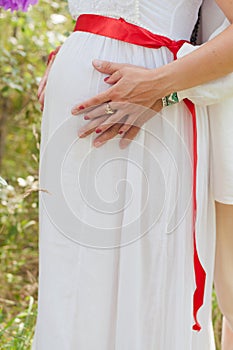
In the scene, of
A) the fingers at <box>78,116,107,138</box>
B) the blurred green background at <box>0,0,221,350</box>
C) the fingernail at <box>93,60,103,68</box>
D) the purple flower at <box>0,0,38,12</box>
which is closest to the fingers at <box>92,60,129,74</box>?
the fingernail at <box>93,60,103,68</box>

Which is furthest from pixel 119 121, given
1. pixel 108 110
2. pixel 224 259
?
pixel 224 259

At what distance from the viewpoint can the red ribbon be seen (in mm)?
1817

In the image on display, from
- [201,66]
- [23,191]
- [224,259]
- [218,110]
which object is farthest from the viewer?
[23,191]

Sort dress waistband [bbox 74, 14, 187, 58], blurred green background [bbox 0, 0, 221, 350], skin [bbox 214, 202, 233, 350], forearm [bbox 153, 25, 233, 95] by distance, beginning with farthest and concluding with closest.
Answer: blurred green background [bbox 0, 0, 221, 350] → skin [bbox 214, 202, 233, 350] → dress waistband [bbox 74, 14, 187, 58] → forearm [bbox 153, 25, 233, 95]

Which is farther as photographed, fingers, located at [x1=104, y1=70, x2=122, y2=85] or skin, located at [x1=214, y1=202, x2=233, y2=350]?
skin, located at [x1=214, y1=202, x2=233, y2=350]

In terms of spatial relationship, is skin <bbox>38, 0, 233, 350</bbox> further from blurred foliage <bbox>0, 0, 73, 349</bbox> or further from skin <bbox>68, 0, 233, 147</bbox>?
blurred foliage <bbox>0, 0, 73, 349</bbox>

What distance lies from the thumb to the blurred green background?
919 millimetres

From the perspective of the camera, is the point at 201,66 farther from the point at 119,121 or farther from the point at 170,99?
the point at 119,121

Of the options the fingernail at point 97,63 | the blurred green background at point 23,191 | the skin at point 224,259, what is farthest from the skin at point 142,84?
the blurred green background at point 23,191

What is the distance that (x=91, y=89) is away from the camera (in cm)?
183

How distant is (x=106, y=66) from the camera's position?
1.79m

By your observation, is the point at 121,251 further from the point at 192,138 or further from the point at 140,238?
the point at 192,138

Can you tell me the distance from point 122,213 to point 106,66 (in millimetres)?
346

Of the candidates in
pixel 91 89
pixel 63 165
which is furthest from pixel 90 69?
pixel 63 165
